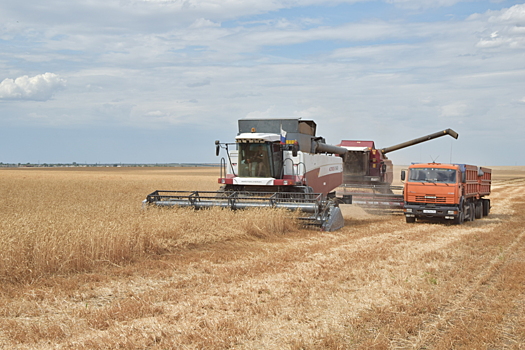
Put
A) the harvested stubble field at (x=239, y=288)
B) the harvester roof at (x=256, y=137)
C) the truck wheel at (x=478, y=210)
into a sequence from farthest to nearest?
1. the truck wheel at (x=478, y=210)
2. the harvester roof at (x=256, y=137)
3. the harvested stubble field at (x=239, y=288)

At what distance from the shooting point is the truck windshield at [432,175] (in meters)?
16.3

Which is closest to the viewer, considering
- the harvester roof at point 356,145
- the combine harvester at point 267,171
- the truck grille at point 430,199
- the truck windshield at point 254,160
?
the combine harvester at point 267,171

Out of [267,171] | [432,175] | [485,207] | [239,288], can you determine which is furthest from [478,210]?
[239,288]

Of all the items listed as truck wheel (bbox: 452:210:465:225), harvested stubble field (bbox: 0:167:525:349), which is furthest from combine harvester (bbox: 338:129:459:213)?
harvested stubble field (bbox: 0:167:525:349)

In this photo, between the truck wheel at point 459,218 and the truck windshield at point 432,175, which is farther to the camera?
the truck windshield at point 432,175

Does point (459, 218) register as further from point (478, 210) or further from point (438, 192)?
point (478, 210)

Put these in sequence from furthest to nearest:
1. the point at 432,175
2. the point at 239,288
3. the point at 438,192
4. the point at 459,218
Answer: the point at 432,175
the point at 438,192
the point at 459,218
the point at 239,288

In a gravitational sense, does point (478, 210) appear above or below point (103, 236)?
below

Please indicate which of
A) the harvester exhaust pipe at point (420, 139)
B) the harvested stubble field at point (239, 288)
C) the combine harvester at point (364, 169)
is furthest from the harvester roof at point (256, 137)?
the harvester exhaust pipe at point (420, 139)

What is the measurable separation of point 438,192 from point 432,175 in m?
0.65

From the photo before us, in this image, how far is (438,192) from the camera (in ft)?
53.2

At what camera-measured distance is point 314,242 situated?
11.3 m

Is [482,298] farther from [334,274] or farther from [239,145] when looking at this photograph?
[239,145]

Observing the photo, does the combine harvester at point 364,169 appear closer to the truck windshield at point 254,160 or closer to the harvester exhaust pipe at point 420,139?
the harvester exhaust pipe at point 420,139
